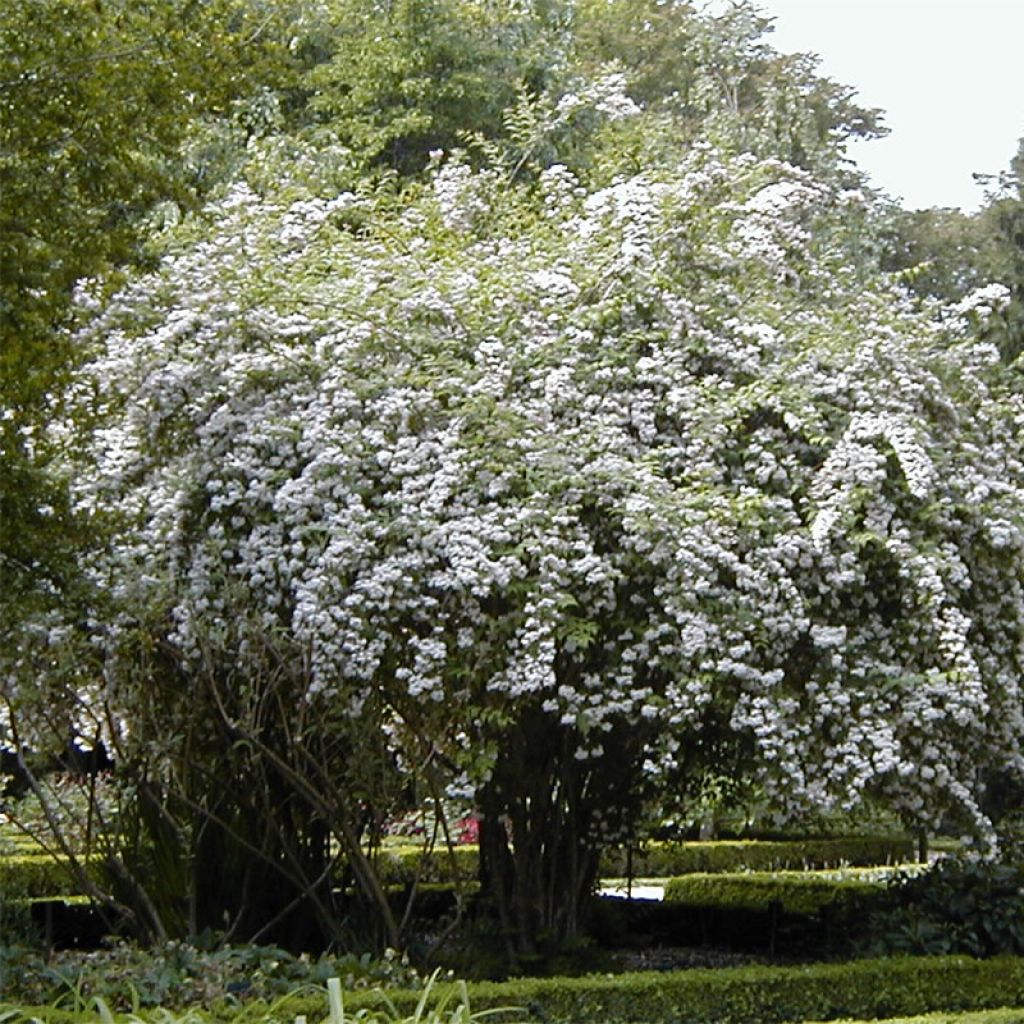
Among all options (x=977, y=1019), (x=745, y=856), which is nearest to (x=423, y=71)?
(x=745, y=856)

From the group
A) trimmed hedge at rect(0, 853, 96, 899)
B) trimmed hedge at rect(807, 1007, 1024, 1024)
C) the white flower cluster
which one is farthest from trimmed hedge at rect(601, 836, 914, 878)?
trimmed hedge at rect(807, 1007, 1024, 1024)

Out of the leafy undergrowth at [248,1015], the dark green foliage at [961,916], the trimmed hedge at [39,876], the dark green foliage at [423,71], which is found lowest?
the leafy undergrowth at [248,1015]

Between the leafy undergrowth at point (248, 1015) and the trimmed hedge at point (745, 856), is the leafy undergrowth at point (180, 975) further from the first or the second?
the trimmed hedge at point (745, 856)

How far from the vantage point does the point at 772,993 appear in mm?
7602

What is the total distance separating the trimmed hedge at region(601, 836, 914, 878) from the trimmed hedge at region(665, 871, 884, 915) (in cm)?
177

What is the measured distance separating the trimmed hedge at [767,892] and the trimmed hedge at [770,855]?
5.79 feet

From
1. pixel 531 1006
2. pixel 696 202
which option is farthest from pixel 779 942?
pixel 696 202

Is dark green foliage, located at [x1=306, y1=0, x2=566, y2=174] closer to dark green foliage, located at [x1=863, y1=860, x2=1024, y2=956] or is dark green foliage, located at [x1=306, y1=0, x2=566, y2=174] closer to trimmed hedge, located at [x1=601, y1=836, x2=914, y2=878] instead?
trimmed hedge, located at [x1=601, y1=836, x2=914, y2=878]

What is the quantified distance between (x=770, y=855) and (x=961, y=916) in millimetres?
7594

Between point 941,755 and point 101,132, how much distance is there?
15.8 ft

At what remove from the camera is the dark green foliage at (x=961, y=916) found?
28.6 ft

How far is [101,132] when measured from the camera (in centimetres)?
763

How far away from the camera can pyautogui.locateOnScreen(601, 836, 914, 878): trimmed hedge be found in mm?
15719

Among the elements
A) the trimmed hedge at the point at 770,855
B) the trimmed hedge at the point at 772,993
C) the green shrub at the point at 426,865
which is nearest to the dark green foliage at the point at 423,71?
the trimmed hedge at the point at 770,855
